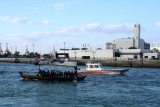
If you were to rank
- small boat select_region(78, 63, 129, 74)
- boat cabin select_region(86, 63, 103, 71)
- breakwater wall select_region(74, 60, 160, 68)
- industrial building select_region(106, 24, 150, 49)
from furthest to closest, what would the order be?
1. industrial building select_region(106, 24, 150, 49)
2. breakwater wall select_region(74, 60, 160, 68)
3. boat cabin select_region(86, 63, 103, 71)
4. small boat select_region(78, 63, 129, 74)

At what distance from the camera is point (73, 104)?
26.2 meters

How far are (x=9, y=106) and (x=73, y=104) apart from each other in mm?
6426

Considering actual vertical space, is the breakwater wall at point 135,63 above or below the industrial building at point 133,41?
below

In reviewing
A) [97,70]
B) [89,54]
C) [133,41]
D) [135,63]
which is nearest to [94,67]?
[97,70]

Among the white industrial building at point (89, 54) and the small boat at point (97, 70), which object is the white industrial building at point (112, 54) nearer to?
the white industrial building at point (89, 54)

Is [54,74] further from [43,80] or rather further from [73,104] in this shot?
[73,104]

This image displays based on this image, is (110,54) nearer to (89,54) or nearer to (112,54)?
(112,54)

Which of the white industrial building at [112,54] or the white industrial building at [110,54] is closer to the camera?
the white industrial building at [110,54]

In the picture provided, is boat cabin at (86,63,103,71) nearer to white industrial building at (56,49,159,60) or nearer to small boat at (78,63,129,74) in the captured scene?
small boat at (78,63,129,74)

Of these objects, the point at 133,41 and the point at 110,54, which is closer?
the point at 110,54

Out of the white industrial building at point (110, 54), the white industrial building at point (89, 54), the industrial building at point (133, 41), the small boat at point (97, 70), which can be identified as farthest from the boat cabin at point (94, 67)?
the industrial building at point (133, 41)

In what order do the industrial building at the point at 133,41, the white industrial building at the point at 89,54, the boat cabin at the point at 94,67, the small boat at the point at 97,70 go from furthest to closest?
the industrial building at the point at 133,41, the white industrial building at the point at 89,54, the boat cabin at the point at 94,67, the small boat at the point at 97,70

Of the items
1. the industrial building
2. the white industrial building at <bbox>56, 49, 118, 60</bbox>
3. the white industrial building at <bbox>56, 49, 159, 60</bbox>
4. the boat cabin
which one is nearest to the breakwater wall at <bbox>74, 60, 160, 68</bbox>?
the white industrial building at <bbox>56, 49, 159, 60</bbox>

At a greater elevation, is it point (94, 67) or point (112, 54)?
point (112, 54)
